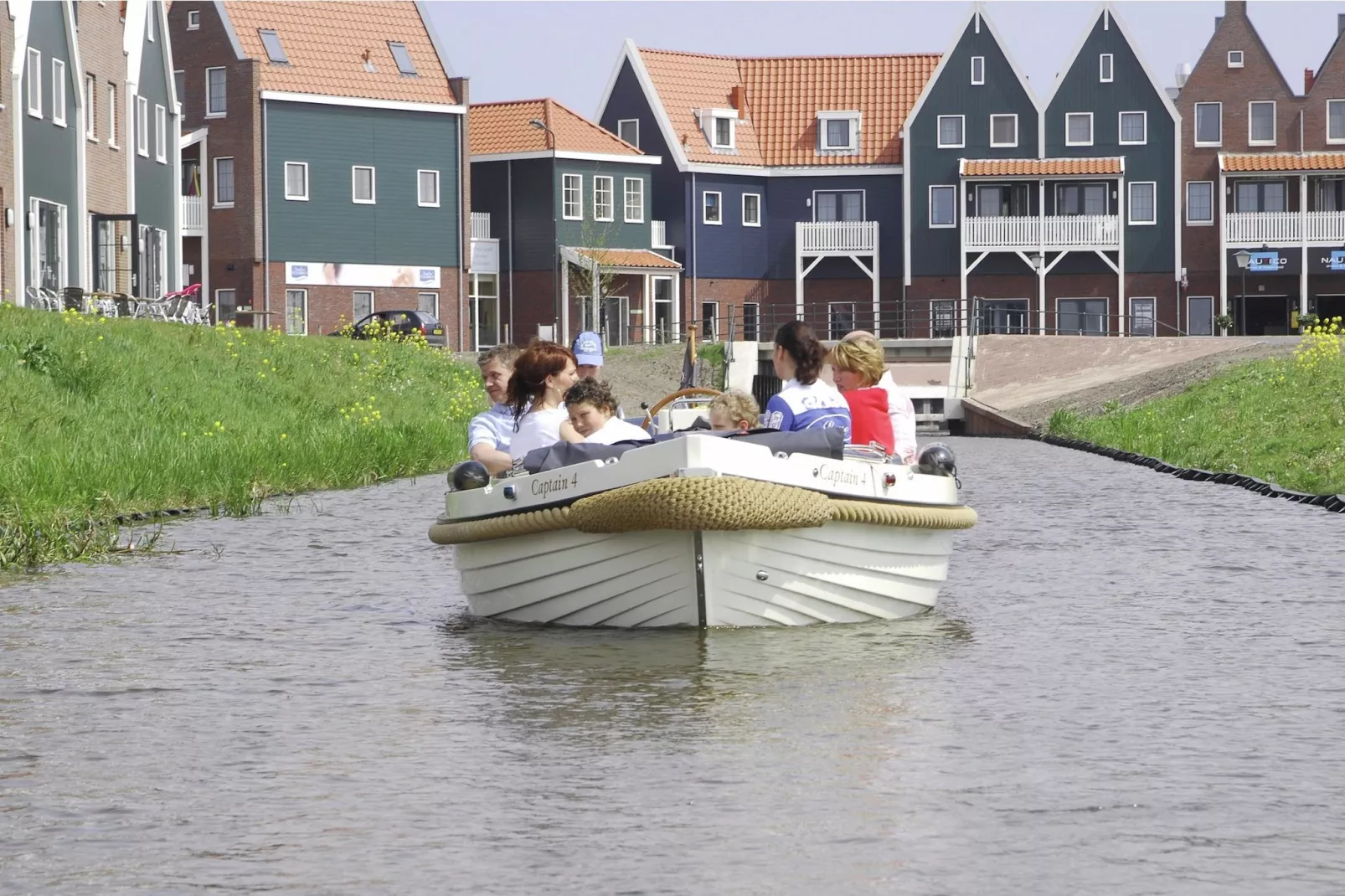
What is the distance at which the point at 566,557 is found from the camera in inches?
466

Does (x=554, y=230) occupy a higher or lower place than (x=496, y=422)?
higher

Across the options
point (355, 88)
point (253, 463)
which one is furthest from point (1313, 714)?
point (355, 88)

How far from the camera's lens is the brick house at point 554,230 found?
68.4 m

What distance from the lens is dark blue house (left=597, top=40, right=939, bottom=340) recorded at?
72625mm

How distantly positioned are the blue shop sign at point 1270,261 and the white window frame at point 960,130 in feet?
30.3

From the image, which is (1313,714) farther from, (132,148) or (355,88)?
(355,88)

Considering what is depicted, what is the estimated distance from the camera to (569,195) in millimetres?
69062

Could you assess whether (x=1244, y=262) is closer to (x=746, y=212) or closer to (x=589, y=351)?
(x=746, y=212)

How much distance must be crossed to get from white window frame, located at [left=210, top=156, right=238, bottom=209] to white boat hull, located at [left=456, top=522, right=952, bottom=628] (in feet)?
169

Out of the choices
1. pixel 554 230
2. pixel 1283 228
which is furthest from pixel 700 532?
pixel 1283 228

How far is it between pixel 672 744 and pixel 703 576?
9.45ft

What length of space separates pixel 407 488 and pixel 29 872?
60.6 feet

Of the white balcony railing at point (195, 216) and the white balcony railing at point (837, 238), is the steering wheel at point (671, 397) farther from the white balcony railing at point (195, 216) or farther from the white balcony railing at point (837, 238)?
the white balcony railing at point (837, 238)

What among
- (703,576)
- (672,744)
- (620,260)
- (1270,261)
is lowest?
(672,744)
